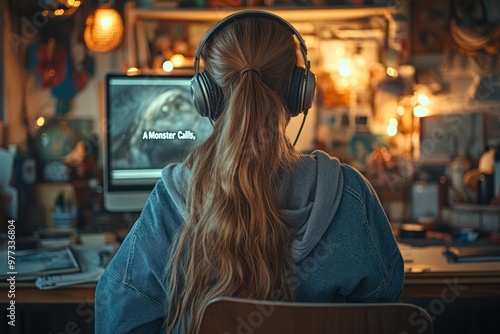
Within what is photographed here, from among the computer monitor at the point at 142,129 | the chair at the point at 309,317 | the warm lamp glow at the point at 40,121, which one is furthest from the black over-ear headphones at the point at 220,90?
the warm lamp glow at the point at 40,121

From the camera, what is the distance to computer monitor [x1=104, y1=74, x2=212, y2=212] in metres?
1.82

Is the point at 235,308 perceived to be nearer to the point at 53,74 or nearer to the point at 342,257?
the point at 342,257

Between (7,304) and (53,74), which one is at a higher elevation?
(53,74)

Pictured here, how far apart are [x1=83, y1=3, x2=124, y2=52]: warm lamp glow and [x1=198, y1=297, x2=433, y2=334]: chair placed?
70.0 inches

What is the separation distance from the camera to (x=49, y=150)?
96.7 inches

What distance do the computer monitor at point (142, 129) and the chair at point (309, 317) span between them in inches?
40.9

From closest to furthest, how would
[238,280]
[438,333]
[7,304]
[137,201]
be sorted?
[238,280] < [7,304] < [137,201] < [438,333]

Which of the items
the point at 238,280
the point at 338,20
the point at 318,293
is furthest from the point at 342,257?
the point at 338,20

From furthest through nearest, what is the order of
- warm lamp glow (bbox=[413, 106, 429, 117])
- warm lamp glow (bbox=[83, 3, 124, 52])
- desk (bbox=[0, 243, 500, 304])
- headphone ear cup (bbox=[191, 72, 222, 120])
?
warm lamp glow (bbox=[413, 106, 429, 117]) < warm lamp glow (bbox=[83, 3, 124, 52]) < desk (bbox=[0, 243, 500, 304]) < headphone ear cup (bbox=[191, 72, 222, 120])

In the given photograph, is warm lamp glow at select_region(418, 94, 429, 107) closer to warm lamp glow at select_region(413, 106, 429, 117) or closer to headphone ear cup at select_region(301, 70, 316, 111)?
warm lamp glow at select_region(413, 106, 429, 117)

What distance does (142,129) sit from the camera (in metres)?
1.83

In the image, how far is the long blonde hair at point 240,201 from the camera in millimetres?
998

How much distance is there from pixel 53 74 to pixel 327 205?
1.91 metres

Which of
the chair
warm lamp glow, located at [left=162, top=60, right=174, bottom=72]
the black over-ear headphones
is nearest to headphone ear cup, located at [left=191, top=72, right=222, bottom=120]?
the black over-ear headphones
